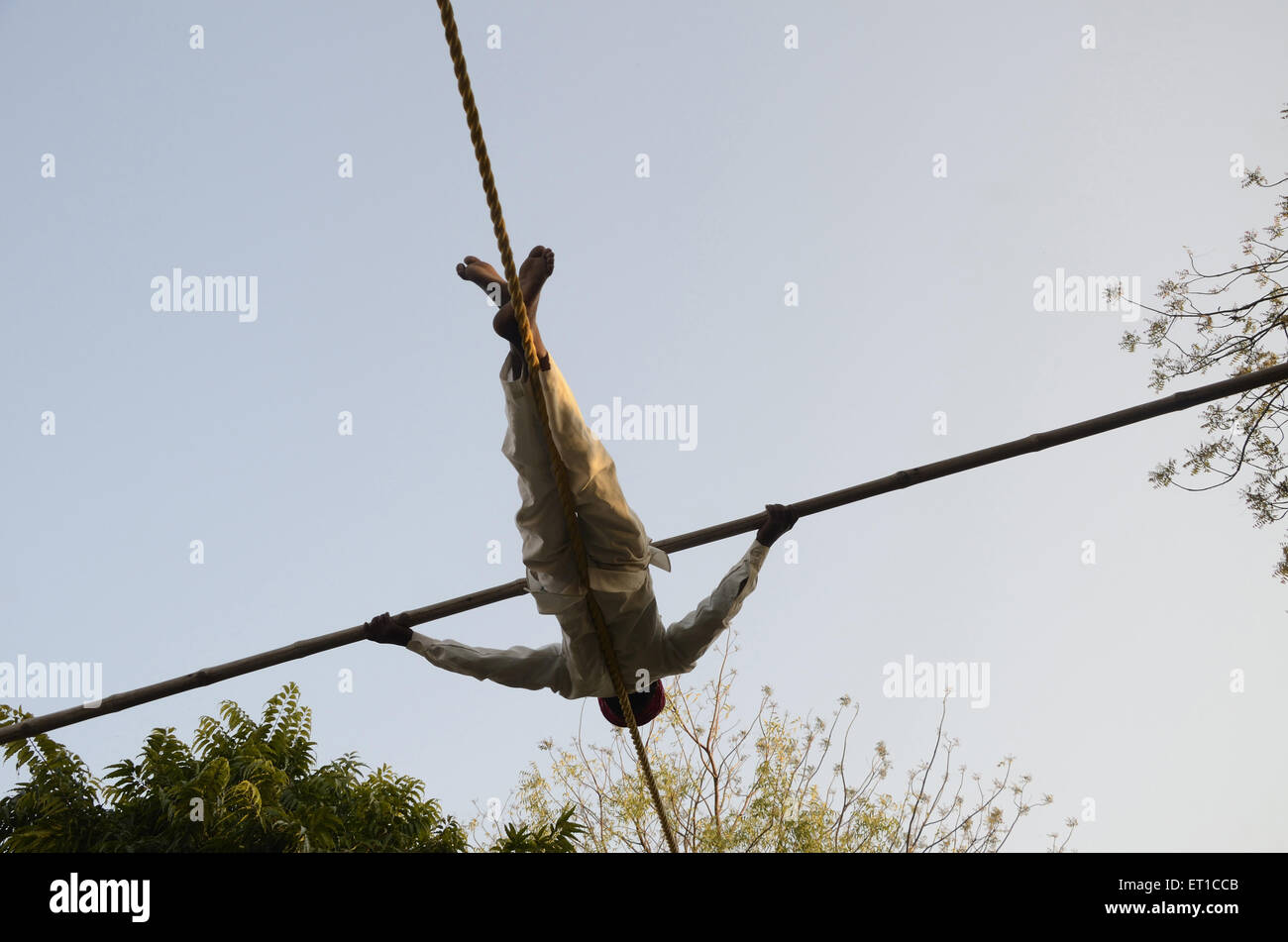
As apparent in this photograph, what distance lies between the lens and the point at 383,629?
3.18 metres

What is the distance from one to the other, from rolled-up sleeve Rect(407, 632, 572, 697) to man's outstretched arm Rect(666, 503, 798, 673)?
37cm

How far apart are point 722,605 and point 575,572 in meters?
0.49

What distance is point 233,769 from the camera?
573cm

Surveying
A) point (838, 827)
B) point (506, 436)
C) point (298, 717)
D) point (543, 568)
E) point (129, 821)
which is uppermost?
point (506, 436)

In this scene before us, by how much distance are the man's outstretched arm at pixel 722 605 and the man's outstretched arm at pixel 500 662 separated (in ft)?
1.22

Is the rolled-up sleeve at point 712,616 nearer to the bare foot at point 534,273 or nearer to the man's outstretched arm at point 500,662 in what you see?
the man's outstretched arm at point 500,662

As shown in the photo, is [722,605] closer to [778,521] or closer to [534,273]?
[778,521]

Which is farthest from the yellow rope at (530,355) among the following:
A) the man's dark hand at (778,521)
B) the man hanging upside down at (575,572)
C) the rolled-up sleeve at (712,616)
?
the man's dark hand at (778,521)

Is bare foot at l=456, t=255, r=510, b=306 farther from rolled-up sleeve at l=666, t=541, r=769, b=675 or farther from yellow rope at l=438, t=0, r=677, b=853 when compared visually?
rolled-up sleeve at l=666, t=541, r=769, b=675

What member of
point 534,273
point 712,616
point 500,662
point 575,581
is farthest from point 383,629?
point 534,273
